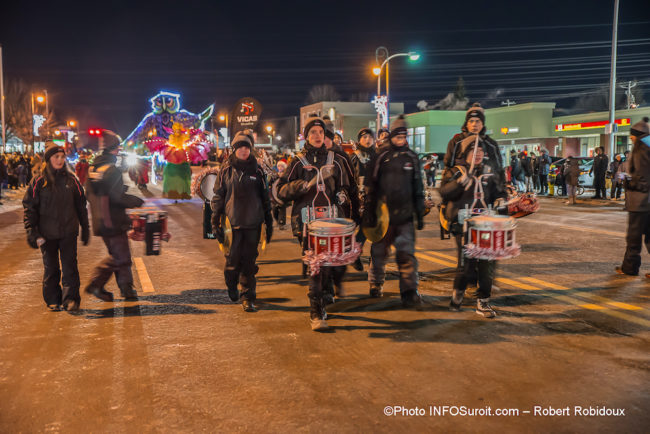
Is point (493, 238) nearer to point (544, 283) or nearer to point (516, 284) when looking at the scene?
point (516, 284)

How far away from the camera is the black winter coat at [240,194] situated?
6.23m

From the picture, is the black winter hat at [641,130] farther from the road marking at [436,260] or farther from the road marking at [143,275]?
the road marking at [143,275]

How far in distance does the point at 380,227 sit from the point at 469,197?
1.04m

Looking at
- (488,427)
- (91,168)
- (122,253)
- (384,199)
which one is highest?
(91,168)

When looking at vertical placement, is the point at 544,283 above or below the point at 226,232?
below

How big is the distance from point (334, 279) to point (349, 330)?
3.43 feet

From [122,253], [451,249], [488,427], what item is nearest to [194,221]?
[451,249]

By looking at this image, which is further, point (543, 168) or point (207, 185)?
point (543, 168)

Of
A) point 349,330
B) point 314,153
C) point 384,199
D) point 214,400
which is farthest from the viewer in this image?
point 384,199

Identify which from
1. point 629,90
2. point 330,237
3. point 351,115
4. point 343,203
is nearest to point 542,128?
point 629,90

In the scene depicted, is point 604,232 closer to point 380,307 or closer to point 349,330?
point 380,307

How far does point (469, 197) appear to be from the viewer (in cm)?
613

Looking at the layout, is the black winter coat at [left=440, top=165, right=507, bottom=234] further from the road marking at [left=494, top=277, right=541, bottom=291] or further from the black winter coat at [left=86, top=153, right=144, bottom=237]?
the black winter coat at [left=86, top=153, right=144, bottom=237]

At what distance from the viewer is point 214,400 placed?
3.95 meters
